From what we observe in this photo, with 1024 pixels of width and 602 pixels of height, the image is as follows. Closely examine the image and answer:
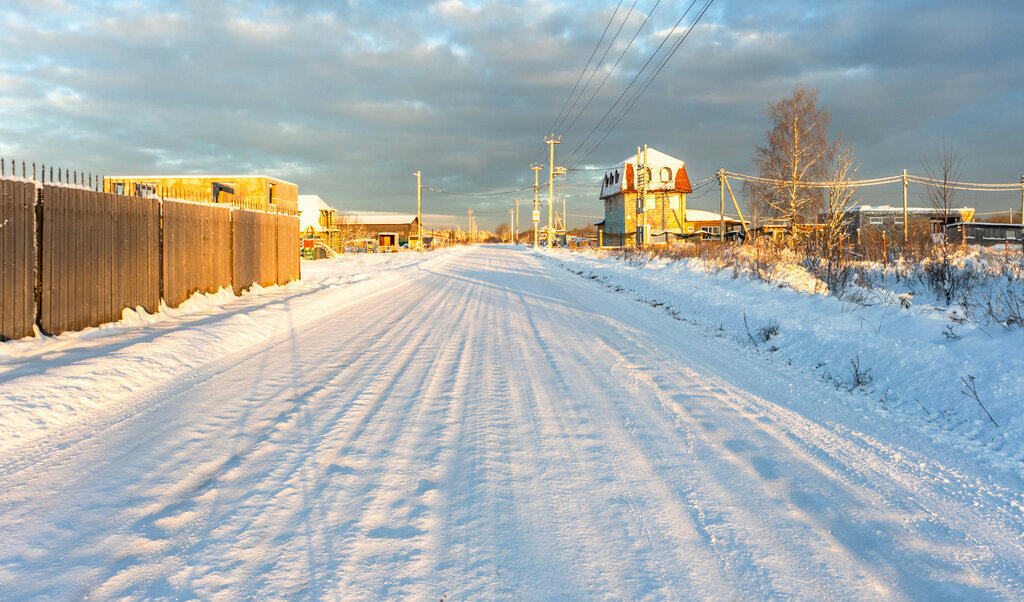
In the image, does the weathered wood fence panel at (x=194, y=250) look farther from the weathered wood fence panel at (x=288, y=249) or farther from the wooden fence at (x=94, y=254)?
the weathered wood fence panel at (x=288, y=249)

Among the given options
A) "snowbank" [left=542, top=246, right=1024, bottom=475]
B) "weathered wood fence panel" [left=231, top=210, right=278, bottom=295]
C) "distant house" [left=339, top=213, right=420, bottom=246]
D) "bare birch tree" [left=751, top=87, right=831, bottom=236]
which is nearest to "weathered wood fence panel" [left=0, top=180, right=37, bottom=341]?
"weathered wood fence panel" [left=231, top=210, right=278, bottom=295]

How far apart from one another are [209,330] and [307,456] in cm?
602

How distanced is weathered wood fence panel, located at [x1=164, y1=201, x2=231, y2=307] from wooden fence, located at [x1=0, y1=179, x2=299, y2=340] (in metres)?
0.02

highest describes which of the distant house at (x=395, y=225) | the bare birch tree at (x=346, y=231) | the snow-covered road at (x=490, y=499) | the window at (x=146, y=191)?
the distant house at (x=395, y=225)

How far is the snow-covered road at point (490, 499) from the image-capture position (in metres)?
2.57

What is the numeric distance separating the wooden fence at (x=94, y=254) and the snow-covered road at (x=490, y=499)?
278 cm

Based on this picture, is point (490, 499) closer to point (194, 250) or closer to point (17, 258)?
point (17, 258)

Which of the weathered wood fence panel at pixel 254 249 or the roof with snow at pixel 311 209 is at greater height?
the roof with snow at pixel 311 209

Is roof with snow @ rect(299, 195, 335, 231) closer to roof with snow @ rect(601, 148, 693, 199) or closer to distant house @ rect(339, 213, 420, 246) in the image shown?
distant house @ rect(339, 213, 420, 246)

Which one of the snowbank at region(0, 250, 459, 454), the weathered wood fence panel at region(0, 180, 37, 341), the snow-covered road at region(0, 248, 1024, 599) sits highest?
the weathered wood fence panel at region(0, 180, 37, 341)

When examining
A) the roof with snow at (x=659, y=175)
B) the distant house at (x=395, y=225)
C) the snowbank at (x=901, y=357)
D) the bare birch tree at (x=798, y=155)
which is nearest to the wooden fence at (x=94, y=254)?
the snowbank at (x=901, y=357)

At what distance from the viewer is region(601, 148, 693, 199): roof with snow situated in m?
66.0

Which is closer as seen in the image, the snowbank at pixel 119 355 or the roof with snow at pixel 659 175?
the snowbank at pixel 119 355

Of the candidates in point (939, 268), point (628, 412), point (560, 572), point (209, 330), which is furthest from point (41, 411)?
point (939, 268)
